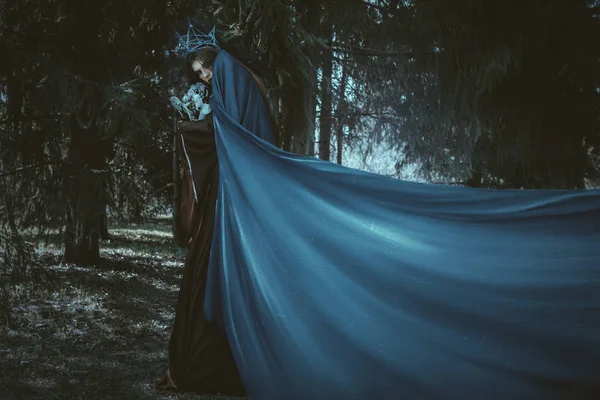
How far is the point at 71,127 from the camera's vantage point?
980cm

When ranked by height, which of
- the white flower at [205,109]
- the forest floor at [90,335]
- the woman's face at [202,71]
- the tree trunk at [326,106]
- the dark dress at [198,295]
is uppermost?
the tree trunk at [326,106]

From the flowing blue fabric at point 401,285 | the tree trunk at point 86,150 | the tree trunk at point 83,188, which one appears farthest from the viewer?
the tree trunk at point 86,150

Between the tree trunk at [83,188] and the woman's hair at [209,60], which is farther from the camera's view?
the tree trunk at [83,188]

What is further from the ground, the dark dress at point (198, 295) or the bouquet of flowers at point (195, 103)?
the bouquet of flowers at point (195, 103)

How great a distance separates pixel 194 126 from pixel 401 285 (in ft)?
5.40

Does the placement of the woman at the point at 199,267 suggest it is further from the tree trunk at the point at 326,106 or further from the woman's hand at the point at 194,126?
the tree trunk at the point at 326,106

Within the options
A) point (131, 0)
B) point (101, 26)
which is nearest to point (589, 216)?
point (131, 0)

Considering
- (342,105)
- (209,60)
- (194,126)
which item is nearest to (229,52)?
(209,60)

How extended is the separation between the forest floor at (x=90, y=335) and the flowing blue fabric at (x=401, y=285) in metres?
0.76

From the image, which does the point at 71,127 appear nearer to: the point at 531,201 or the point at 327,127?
the point at 327,127

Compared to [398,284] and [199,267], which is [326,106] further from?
[398,284]

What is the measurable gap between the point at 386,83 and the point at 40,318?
6369mm

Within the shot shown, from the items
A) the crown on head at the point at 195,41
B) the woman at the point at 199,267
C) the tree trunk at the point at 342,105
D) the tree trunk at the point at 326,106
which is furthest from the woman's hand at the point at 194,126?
the tree trunk at the point at 342,105

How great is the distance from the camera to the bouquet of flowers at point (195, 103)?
161 inches
